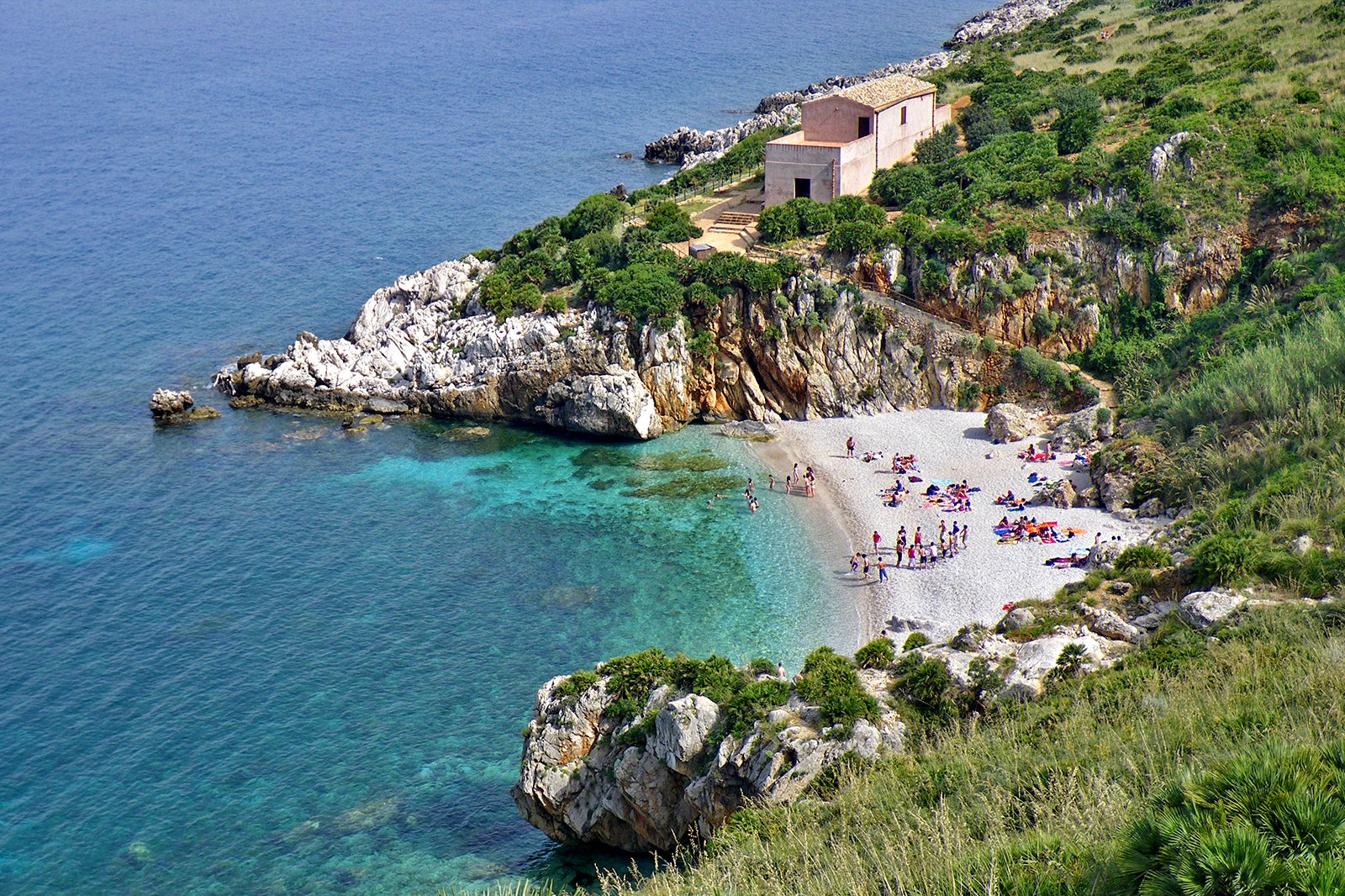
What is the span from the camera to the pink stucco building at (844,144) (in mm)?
68312

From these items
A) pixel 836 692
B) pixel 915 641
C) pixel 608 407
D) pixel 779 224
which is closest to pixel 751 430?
pixel 608 407

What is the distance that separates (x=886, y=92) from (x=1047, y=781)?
59.7 meters

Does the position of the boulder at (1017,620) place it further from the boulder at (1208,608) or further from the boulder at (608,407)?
the boulder at (608,407)

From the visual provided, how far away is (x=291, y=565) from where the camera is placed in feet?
163

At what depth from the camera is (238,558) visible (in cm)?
5000

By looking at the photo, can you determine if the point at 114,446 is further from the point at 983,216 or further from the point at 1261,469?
the point at 1261,469

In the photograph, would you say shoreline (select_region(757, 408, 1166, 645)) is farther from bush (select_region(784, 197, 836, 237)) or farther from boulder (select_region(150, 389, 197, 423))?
boulder (select_region(150, 389, 197, 423))

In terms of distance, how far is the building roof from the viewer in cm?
7038

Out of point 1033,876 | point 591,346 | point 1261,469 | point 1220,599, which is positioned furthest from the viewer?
point 591,346

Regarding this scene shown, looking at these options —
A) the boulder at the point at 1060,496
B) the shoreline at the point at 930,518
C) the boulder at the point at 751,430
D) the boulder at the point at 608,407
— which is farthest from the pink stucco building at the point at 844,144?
the boulder at the point at 1060,496

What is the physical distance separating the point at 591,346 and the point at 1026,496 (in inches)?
938

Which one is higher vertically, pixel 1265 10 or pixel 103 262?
pixel 1265 10

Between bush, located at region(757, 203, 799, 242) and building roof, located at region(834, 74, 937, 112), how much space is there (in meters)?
9.90

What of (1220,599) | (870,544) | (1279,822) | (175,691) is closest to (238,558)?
(175,691)
